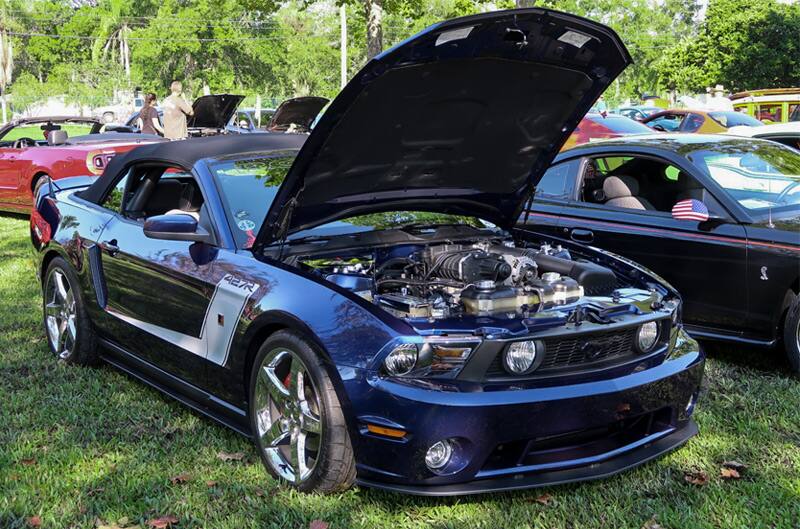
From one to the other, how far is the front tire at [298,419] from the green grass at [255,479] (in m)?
0.11

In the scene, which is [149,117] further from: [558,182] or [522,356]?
[522,356]

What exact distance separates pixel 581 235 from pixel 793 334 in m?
1.58

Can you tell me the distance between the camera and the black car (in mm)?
5215

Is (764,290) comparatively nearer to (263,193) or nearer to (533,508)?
(533,508)

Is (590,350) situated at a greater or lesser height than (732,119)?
greater

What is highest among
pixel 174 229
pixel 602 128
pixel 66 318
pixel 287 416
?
pixel 174 229

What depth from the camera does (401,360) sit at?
3.31m

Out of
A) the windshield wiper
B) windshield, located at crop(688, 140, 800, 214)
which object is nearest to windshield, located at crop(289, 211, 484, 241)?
the windshield wiper

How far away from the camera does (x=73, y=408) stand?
4805 millimetres

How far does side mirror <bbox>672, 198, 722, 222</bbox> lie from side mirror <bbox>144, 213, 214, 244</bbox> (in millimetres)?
2848

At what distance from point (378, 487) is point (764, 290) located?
116 inches

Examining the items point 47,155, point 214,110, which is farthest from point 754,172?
point 214,110

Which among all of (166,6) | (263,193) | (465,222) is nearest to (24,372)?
(263,193)

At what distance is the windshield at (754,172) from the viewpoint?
5.67 m
